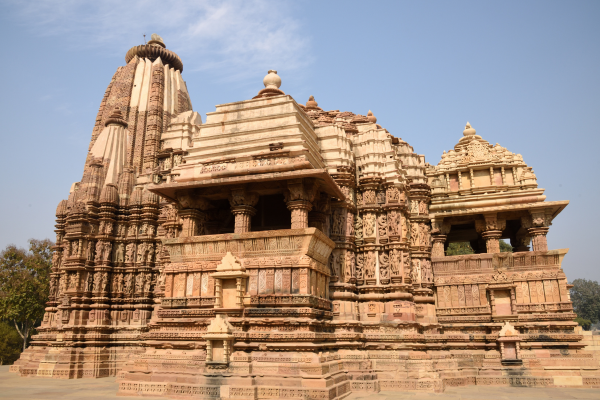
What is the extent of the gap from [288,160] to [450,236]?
15.3 metres

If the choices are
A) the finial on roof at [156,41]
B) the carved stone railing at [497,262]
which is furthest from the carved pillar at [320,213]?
the finial on roof at [156,41]

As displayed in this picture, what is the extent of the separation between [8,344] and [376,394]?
105 feet

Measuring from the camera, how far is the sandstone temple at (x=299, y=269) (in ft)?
44.1

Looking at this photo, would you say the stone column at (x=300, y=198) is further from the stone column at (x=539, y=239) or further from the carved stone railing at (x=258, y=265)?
Answer: the stone column at (x=539, y=239)

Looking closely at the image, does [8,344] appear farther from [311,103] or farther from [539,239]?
[539,239]

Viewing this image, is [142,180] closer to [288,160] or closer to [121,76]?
[121,76]

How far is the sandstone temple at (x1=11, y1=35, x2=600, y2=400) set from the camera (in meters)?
13.4

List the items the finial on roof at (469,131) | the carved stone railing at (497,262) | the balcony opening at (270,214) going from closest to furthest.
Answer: the balcony opening at (270,214)
the carved stone railing at (497,262)
the finial on roof at (469,131)

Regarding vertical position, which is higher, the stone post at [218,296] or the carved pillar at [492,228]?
the carved pillar at [492,228]

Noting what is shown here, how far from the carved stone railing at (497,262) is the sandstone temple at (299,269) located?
0.06m

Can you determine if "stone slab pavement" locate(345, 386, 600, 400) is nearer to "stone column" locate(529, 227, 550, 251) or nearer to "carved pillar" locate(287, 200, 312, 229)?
"carved pillar" locate(287, 200, 312, 229)

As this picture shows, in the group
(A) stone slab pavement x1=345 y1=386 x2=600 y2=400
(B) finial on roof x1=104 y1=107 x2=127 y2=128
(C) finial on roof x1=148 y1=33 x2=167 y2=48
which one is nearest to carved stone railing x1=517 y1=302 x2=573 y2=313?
(A) stone slab pavement x1=345 y1=386 x2=600 y2=400

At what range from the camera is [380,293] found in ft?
54.4

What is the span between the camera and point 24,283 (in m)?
32.8
